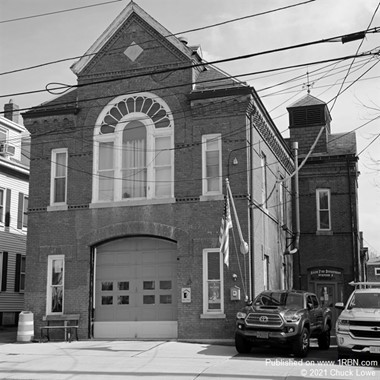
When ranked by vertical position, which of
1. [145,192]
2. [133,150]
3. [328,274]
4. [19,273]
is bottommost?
[328,274]

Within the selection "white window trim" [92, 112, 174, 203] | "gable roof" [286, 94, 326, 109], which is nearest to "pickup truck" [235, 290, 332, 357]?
"white window trim" [92, 112, 174, 203]

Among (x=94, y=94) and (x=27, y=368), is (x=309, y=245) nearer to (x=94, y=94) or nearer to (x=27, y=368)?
(x=94, y=94)

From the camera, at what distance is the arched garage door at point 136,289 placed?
66.8ft

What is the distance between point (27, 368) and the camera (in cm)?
1401

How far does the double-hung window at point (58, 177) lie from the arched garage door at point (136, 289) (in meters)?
2.54

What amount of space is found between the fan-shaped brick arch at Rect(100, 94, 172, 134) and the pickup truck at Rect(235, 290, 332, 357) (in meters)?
7.55

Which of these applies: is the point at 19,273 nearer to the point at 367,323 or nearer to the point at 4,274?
the point at 4,274

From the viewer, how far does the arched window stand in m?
21.0

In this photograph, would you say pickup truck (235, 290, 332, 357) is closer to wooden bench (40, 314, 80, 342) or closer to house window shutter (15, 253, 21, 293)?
wooden bench (40, 314, 80, 342)

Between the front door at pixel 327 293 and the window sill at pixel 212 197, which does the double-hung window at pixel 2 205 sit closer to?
the window sill at pixel 212 197

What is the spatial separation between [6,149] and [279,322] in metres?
23.0

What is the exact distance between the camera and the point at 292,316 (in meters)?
15.7

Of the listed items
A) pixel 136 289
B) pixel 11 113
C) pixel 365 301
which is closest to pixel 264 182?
pixel 136 289

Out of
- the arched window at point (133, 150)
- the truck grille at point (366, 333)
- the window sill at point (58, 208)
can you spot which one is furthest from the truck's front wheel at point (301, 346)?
the window sill at point (58, 208)
